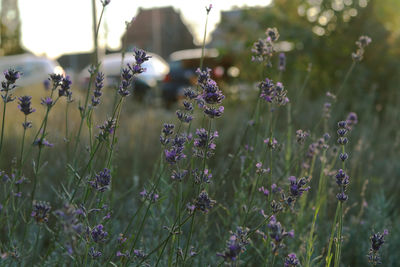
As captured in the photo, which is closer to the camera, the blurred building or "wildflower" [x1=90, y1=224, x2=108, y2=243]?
"wildflower" [x1=90, y1=224, x2=108, y2=243]

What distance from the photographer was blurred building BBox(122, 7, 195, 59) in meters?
54.4

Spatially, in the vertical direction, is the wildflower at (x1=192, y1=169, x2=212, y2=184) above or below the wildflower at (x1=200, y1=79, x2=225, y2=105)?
below

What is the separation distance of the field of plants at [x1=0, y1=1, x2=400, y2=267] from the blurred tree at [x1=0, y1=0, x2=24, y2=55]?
30818 mm

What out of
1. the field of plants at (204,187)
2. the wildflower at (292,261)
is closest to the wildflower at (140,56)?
the field of plants at (204,187)

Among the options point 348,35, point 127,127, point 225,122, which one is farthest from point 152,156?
point 348,35

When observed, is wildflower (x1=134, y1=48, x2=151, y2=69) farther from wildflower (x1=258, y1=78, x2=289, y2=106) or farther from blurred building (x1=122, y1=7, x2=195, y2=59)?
blurred building (x1=122, y1=7, x2=195, y2=59)

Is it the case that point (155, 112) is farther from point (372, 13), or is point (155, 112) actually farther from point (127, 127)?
point (372, 13)

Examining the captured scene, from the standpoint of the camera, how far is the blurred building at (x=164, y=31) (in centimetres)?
5441

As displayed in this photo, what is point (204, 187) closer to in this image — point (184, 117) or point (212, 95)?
point (184, 117)

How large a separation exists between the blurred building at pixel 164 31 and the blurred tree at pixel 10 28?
18.8 meters

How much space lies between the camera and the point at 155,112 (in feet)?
22.9

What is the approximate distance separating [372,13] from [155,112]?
368cm

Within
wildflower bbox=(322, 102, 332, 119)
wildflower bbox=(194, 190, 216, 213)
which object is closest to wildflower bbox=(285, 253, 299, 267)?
wildflower bbox=(194, 190, 216, 213)

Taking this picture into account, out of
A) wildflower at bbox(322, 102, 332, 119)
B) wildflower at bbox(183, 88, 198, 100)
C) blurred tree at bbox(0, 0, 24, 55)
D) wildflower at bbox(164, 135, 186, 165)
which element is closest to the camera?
wildflower at bbox(164, 135, 186, 165)
